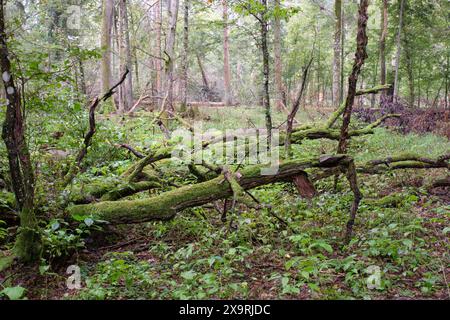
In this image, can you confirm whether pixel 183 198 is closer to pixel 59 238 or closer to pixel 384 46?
pixel 59 238

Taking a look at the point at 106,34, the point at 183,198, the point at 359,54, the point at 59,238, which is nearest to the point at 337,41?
the point at 106,34

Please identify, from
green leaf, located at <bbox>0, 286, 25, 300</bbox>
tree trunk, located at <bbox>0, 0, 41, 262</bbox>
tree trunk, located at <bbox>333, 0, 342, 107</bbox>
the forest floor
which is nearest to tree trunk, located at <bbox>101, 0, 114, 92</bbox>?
the forest floor

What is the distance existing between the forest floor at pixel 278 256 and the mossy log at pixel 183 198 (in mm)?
431

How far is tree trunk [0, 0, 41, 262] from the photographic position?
3.47 metres

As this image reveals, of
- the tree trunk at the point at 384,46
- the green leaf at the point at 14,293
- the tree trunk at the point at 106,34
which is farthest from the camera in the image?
the tree trunk at the point at 384,46

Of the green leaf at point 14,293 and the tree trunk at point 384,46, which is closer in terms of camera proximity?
the green leaf at point 14,293

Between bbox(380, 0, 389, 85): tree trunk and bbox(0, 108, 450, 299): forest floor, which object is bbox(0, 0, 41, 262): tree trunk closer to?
bbox(0, 108, 450, 299): forest floor

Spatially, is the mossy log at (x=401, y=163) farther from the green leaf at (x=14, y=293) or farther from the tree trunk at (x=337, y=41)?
the tree trunk at (x=337, y=41)

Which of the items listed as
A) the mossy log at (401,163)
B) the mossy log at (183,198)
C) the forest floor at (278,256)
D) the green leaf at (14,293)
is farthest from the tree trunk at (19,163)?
the mossy log at (401,163)

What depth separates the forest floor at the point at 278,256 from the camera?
3.51 meters

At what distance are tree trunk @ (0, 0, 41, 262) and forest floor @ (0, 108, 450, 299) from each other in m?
0.29

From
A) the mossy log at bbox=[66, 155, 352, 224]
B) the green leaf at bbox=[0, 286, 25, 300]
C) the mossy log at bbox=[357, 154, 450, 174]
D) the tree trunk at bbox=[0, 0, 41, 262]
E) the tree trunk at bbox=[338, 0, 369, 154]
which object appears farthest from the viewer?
the mossy log at bbox=[357, 154, 450, 174]

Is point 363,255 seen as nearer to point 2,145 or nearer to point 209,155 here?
point 209,155

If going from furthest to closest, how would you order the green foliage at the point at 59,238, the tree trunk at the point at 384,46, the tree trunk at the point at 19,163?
the tree trunk at the point at 384,46 < the green foliage at the point at 59,238 < the tree trunk at the point at 19,163
